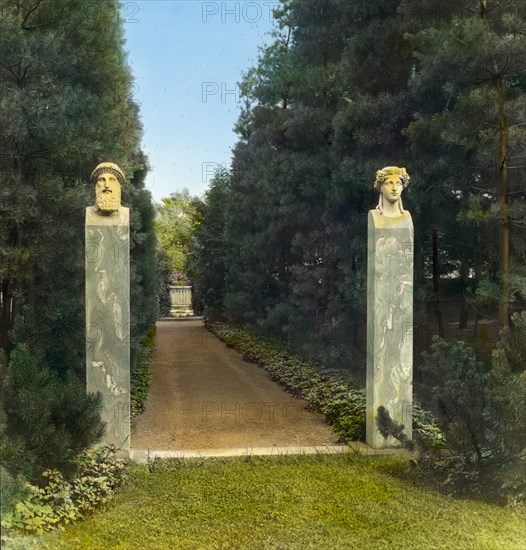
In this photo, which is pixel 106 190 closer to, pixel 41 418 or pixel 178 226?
pixel 41 418

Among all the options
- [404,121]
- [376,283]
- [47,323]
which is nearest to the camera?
[376,283]

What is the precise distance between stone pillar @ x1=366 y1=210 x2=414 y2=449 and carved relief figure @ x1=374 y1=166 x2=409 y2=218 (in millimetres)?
55

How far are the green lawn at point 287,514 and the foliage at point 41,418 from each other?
16.6 inches

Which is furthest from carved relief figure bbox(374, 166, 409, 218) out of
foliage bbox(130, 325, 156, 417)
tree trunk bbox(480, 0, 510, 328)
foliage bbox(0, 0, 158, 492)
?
foliage bbox(130, 325, 156, 417)

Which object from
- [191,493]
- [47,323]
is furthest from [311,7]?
[191,493]

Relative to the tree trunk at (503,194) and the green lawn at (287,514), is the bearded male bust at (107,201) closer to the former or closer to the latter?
the green lawn at (287,514)

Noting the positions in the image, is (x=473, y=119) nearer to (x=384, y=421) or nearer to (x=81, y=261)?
(x=384, y=421)

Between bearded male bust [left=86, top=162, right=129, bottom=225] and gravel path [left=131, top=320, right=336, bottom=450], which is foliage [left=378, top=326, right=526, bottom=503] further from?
bearded male bust [left=86, top=162, right=129, bottom=225]

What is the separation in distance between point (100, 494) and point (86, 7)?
450 cm

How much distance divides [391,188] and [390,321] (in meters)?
1.08

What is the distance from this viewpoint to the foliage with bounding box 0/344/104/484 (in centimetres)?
311

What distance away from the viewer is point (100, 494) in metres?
3.57

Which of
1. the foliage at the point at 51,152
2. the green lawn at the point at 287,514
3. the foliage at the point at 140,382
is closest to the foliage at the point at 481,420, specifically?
the green lawn at the point at 287,514

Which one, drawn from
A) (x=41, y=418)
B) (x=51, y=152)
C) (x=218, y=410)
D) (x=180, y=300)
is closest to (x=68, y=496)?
(x=41, y=418)
